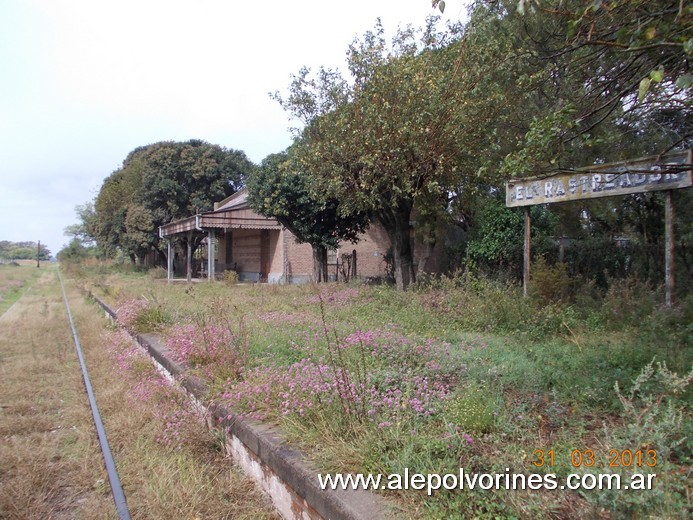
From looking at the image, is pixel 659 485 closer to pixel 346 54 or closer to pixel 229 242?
pixel 346 54

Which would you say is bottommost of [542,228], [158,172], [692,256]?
[692,256]

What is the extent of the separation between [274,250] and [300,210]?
26.1 ft

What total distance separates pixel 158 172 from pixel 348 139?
1024 inches

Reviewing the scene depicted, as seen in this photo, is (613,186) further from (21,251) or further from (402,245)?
(21,251)

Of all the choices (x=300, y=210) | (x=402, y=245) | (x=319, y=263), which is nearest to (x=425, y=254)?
(x=319, y=263)

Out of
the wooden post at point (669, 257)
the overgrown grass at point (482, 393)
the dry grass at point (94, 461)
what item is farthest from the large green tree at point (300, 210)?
the dry grass at point (94, 461)

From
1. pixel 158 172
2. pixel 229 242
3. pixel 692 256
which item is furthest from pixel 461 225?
pixel 158 172

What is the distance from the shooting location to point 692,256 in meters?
10.5

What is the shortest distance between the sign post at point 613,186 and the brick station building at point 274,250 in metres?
9.49

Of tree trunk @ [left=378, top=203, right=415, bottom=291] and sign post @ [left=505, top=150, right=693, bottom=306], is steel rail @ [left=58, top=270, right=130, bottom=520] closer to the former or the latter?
sign post @ [left=505, top=150, right=693, bottom=306]

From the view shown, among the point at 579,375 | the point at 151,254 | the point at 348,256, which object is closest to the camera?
the point at 579,375

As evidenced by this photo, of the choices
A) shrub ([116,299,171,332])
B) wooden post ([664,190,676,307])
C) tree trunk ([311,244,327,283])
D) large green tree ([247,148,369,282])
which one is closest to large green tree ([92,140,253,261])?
large green tree ([247,148,369,282])

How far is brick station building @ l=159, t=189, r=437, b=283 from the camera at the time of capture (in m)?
21.1

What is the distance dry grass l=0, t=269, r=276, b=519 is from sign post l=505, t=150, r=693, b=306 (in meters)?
5.34
